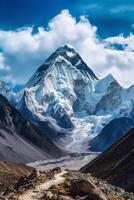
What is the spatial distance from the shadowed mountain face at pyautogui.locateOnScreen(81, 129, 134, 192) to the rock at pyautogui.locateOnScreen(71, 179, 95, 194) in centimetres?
7912

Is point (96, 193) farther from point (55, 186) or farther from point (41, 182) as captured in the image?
point (41, 182)

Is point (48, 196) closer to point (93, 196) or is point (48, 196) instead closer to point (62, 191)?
point (93, 196)

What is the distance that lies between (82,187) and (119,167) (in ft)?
372

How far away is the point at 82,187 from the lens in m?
36.0

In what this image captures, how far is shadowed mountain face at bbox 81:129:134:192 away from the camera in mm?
130512

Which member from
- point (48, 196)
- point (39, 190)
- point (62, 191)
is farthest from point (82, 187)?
point (48, 196)

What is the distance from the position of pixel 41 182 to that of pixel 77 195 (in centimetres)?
520

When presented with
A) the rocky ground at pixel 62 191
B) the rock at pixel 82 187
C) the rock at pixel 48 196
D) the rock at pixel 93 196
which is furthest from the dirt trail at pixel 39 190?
the rock at pixel 93 196

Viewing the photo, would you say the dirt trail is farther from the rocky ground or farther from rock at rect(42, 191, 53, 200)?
rock at rect(42, 191, 53, 200)

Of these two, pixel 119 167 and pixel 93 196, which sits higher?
pixel 119 167

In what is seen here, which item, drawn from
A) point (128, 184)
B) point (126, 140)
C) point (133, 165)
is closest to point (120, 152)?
point (126, 140)

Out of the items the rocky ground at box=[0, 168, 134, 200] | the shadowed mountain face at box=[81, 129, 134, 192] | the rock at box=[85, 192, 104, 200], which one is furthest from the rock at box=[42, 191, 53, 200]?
the shadowed mountain face at box=[81, 129, 134, 192]

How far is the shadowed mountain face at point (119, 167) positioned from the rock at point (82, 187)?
260 ft

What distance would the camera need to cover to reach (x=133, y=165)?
143375 millimetres
